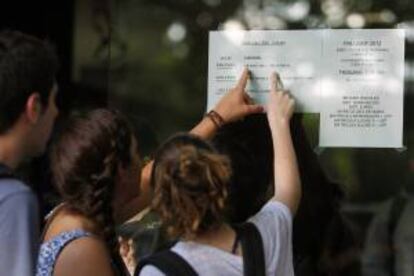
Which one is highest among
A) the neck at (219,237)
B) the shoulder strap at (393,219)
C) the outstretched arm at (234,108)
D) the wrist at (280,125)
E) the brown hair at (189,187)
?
the outstretched arm at (234,108)

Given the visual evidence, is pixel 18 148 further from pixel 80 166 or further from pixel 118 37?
pixel 118 37

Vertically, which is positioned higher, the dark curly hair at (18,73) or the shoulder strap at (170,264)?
the dark curly hair at (18,73)

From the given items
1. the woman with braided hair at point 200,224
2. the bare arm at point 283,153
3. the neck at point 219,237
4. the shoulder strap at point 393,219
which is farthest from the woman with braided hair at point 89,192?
the shoulder strap at point 393,219

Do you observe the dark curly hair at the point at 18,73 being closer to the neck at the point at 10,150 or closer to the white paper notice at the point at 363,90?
the neck at the point at 10,150

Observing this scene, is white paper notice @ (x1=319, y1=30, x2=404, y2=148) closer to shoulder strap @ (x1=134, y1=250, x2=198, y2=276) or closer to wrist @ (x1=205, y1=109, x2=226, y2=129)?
wrist @ (x1=205, y1=109, x2=226, y2=129)

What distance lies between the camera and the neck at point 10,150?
2131 millimetres

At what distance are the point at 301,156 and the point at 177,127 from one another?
2.02 feet

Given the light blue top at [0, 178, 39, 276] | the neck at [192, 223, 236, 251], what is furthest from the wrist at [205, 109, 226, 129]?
the light blue top at [0, 178, 39, 276]

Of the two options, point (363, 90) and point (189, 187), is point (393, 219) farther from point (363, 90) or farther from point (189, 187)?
point (189, 187)

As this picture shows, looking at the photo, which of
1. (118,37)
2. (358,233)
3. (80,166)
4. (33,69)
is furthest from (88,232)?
(118,37)

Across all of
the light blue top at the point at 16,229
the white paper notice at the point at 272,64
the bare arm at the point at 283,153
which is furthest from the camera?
the white paper notice at the point at 272,64

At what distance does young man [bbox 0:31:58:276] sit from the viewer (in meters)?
2.03

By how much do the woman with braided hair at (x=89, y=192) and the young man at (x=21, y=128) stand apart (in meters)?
0.09

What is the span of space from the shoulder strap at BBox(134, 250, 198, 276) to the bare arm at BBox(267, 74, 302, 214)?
1.31 feet
